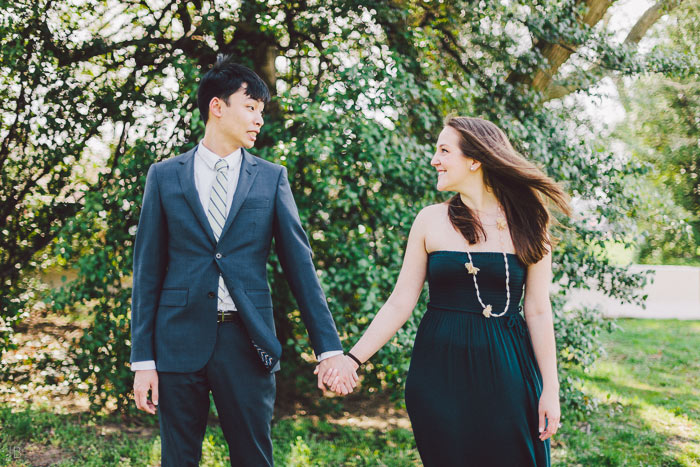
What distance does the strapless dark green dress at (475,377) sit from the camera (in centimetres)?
242

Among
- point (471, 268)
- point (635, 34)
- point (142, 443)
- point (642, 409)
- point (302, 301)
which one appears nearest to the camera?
point (471, 268)

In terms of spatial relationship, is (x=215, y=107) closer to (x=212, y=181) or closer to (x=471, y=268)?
(x=212, y=181)

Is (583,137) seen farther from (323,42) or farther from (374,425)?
(374,425)

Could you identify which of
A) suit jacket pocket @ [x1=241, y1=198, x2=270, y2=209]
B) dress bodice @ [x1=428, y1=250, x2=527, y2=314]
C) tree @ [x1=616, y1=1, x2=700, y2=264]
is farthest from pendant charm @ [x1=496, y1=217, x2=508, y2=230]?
tree @ [x1=616, y1=1, x2=700, y2=264]

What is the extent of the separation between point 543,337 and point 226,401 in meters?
1.37

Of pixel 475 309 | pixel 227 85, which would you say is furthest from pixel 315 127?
pixel 475 309

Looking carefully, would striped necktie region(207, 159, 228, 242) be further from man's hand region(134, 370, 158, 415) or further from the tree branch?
the tree branch

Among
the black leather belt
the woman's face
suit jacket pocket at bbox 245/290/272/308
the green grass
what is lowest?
the green grass

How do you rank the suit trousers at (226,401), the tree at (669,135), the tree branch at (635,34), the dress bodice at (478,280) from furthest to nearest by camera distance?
1. the tree at (669,135)
2. the tree branch at (635,34)
3. the dress bodice at (478,280)
4. the suit trousers at (226,401)

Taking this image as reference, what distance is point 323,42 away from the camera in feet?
16.6

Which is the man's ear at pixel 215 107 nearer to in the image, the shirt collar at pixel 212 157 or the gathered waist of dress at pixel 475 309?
the shirt collar at pixel 212 157

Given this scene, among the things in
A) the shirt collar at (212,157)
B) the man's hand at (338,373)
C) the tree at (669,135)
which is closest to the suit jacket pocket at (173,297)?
the shirt collar at (212,157)

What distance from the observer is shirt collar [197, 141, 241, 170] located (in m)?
2.57

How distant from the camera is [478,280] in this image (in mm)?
2498
